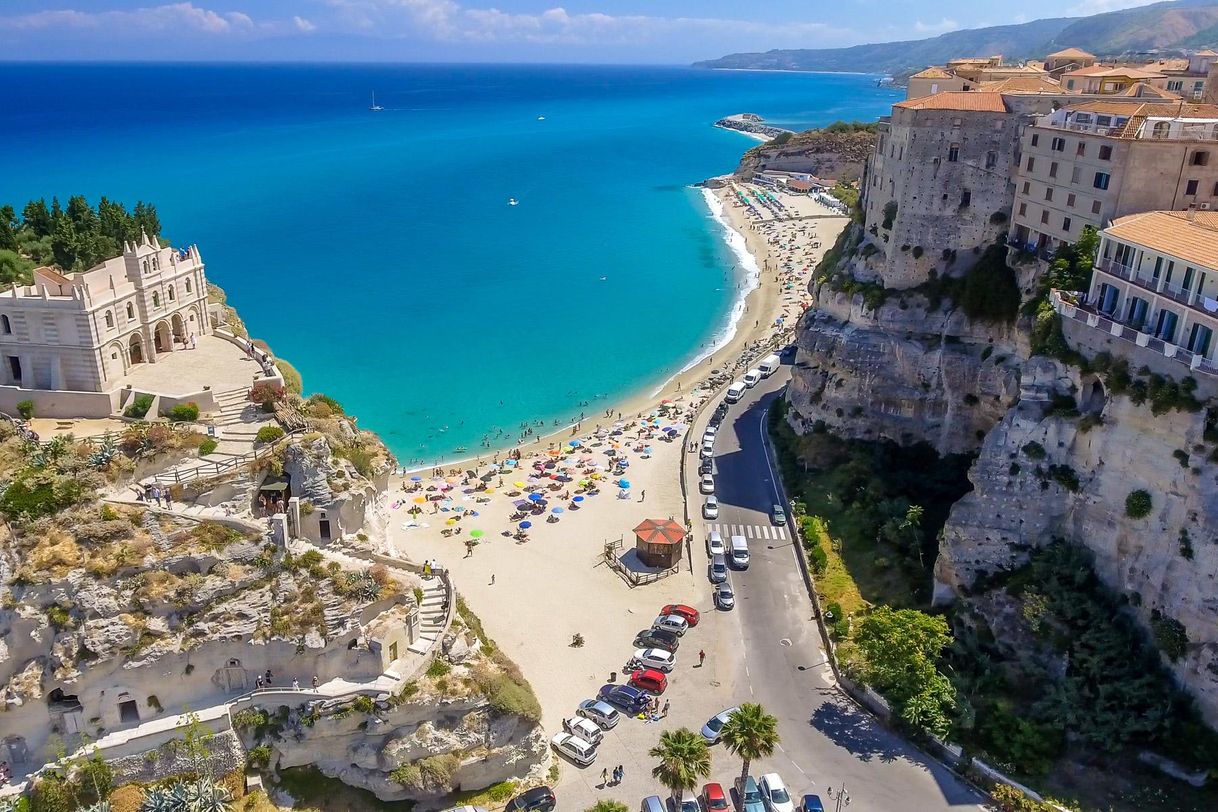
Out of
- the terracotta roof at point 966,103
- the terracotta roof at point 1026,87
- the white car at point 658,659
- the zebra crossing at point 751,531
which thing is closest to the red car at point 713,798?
the white car at point 658,659

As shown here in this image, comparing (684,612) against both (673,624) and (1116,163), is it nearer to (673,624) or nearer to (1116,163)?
(673,624)

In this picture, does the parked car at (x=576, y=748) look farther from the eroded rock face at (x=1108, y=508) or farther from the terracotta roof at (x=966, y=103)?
the terracotta roof at (x=966, y=103)

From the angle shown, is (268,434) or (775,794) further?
(268,434)

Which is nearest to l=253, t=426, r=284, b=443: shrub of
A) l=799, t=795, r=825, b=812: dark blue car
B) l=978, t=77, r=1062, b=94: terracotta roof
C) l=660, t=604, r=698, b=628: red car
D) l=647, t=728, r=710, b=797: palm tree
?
l=660, t=604, r=698, b=628: red car

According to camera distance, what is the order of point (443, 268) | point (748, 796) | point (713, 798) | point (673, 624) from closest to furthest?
point (713, 798)
point (748, 796)
point (673, 624)
point (443, 268)

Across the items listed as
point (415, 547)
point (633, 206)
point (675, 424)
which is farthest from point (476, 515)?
point (633, 206)

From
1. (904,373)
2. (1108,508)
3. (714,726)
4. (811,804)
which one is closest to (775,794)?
(811,804)

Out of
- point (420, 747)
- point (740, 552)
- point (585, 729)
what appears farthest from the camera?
point (740, 552)
